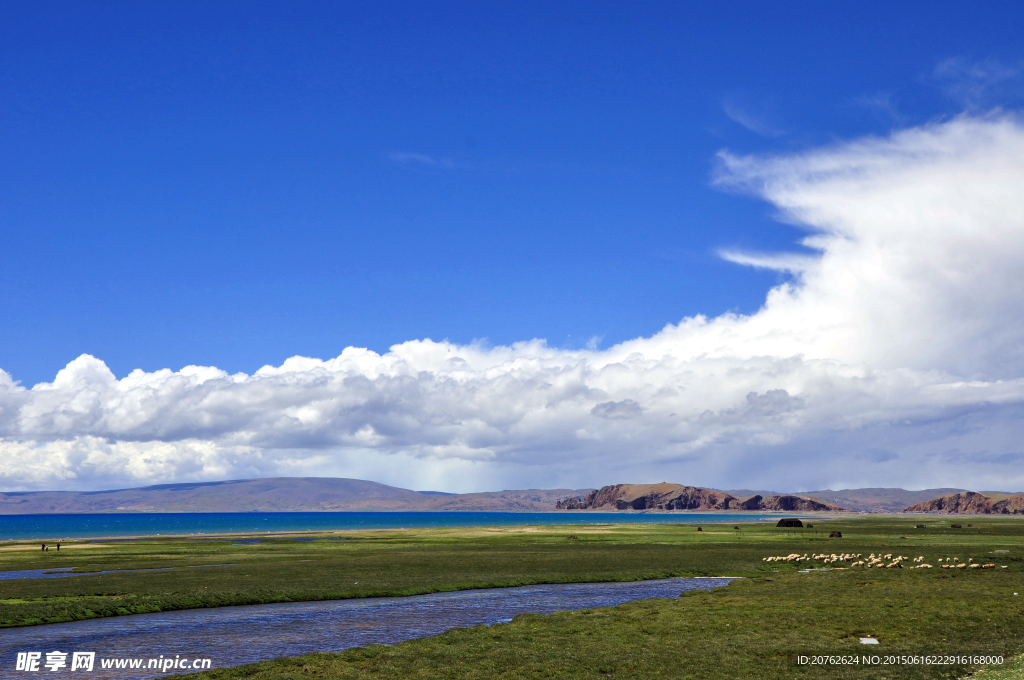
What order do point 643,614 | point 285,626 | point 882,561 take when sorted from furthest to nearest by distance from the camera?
point 882,561 → point 643,614 → point 285,626

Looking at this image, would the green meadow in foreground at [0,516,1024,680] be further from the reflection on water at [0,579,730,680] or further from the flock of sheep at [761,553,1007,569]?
the reflection on water at [0,579,730,680]

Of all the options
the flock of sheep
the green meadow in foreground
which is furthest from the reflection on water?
the flock of sheep

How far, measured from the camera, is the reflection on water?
3153 centimetres

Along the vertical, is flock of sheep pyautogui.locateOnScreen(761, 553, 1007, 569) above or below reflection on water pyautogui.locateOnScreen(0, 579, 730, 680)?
below

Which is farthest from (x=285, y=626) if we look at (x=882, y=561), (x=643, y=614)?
(x=882, y=561)

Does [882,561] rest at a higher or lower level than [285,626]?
lower

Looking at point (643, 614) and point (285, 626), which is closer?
point (285, 626)

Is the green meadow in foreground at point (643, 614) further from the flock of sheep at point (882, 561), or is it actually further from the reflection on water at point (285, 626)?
the reflection on water at point (285, 626)

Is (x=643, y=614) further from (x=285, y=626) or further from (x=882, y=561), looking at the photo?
(x=882, y=561)

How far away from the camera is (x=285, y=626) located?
37.3 m

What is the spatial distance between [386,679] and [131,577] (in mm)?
43917

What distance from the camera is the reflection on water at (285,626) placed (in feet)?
103

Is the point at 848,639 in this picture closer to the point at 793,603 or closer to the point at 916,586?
the point at 793,603

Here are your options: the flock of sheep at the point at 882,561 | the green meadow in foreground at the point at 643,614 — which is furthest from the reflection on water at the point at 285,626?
the flock of sheep at the point at 882,561
